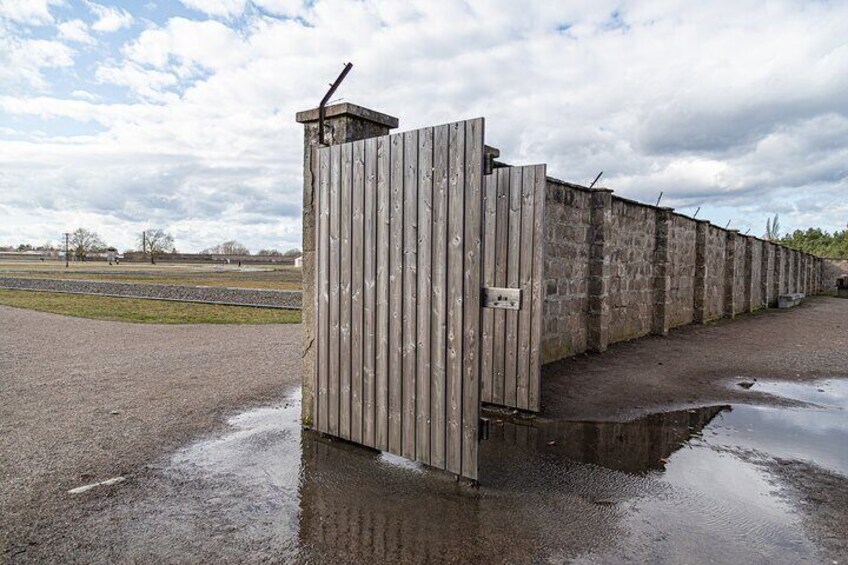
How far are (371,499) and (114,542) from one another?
1.41m

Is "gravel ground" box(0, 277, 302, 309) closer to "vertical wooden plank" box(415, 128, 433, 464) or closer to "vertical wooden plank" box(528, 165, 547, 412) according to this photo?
"vertical wooden plank" box(528, 165, 547, 412)

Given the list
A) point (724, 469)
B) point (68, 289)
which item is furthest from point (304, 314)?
point (68, 289)

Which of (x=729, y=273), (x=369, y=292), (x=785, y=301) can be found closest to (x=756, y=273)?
(x=785, y=301)

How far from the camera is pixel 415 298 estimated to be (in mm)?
3740

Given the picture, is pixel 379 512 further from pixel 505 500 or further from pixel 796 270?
pixel 796 270

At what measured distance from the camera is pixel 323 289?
173 inches

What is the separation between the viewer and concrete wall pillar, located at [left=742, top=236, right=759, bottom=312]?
1652 centimetres

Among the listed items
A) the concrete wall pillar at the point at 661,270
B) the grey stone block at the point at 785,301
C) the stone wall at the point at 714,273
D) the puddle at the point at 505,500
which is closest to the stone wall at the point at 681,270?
the concrete wall pillar at the point at 661,270

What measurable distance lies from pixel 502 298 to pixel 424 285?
22.2 inches

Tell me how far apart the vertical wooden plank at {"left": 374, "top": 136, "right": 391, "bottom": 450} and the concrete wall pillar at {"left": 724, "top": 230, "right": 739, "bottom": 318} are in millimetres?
13795

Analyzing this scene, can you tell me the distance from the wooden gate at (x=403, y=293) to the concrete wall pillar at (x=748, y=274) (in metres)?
16.2

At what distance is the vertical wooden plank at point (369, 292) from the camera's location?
158 inches

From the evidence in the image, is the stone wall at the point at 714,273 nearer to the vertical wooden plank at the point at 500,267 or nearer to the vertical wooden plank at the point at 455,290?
the vertical wooden plank at the point at 500,267

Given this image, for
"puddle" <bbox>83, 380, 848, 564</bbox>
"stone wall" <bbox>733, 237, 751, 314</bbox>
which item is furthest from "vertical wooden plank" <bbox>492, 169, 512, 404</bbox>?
"stone wall" <bbox>733, 237, 751, 314</bbox>
